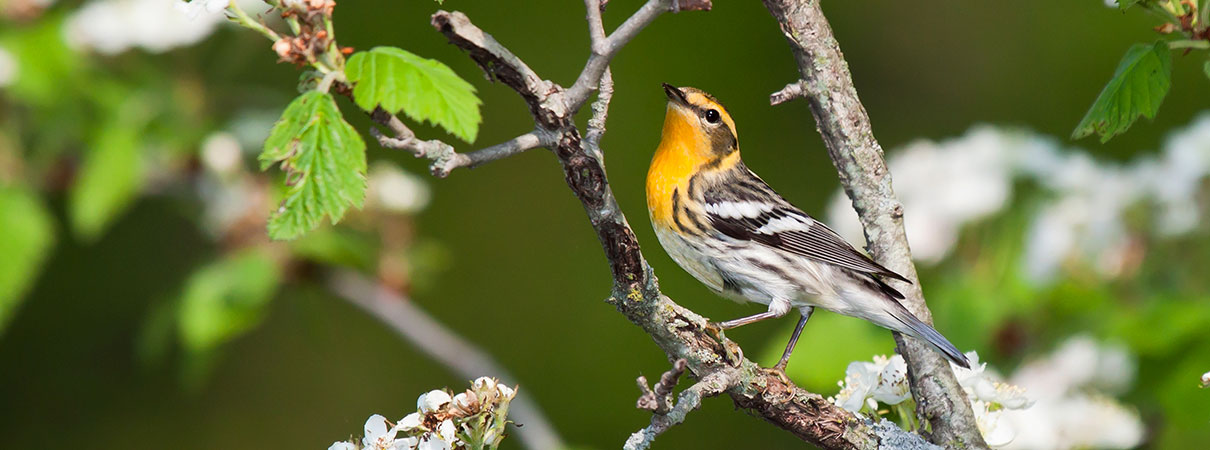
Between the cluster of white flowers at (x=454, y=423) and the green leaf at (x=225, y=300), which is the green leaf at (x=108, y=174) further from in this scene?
the cluster of white flowers at (x=454, y=423)

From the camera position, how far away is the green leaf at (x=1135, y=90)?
1330mm

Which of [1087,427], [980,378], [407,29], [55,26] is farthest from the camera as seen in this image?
[407,29]

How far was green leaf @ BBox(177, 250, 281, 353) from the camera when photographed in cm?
269

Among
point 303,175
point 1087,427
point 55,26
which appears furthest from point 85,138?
point 1087,427

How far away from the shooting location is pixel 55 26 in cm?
296

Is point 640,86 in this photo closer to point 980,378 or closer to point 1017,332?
point 1017,332

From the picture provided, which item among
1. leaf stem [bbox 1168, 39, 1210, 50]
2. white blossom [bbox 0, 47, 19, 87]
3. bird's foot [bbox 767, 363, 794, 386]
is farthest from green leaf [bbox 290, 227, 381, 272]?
leaf stem [bbox 1168, 39, 1210, 50]

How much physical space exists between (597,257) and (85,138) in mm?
3145

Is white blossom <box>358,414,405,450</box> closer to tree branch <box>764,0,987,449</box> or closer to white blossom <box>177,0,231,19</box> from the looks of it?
white blossom <box>177,0,231,19</box>

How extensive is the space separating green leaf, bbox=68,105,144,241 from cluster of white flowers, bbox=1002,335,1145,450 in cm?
206

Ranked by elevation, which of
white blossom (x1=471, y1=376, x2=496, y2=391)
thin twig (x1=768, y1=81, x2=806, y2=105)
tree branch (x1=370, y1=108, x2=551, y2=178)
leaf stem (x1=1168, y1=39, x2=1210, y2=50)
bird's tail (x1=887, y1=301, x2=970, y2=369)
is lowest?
white blossom (x1=471, y1=376, x2=496, y2=391)

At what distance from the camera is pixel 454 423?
1.26 m

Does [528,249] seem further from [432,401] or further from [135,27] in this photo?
[432,401]

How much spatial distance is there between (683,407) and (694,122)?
47.7 inches
